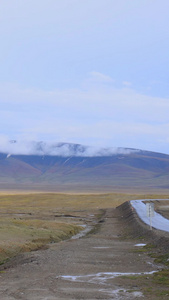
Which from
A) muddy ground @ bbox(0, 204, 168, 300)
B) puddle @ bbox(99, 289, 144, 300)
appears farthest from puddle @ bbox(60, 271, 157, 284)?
puddle @ bbox(99, 289, 144, 300)

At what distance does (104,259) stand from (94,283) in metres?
7.62

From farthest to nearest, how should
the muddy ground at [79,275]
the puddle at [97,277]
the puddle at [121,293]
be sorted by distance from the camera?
the puddle at [97,277]
the muddy ground at [79,275]
the puddle at [121,293]

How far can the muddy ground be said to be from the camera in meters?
16.2

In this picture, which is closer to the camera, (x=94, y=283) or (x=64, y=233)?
(x=94, y=283)

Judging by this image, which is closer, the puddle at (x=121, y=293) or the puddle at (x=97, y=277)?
the puddle at (x=121, y=293)

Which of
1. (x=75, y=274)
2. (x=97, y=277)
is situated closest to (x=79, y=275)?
(x=75, y=274)

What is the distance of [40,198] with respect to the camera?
130m

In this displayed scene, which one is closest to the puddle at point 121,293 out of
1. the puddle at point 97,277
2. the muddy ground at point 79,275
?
the muddy ground at point 79,275

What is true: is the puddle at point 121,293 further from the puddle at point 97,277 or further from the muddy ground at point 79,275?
the puddle at point 97,277

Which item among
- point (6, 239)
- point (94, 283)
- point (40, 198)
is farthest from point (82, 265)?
point (40, 198)

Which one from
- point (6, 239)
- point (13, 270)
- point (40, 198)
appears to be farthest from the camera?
point (40, 198)

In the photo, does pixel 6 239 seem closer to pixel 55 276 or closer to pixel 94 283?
pixel 55 276

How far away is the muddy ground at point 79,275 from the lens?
1622 cm

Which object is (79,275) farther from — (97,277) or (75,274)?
(97,277)
